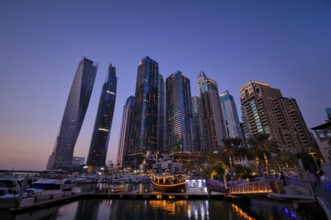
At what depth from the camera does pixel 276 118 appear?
126250 millimetres

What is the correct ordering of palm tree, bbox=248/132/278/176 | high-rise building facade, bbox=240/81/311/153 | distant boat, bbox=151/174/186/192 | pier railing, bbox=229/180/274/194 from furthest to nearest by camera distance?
1. high-rise building facade, bbox=240/81/311/153
2. palm tree, bbox=248/132/278/176
3. distant boat, bbox=151/174/186/192
4. pier railing, bbox=229/180/274/194

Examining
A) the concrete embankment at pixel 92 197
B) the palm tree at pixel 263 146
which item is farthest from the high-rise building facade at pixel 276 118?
the concrete embankment at pixel 92 197

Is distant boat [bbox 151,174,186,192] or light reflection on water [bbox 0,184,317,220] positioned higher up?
distant boat [bbox 151,174,186,192]

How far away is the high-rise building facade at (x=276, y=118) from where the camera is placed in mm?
116938

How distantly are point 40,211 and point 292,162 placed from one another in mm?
75158

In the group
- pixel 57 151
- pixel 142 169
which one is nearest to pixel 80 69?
pixel 57 151

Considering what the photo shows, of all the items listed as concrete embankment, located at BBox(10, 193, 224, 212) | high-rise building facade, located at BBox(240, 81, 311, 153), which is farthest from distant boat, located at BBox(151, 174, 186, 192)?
high-rise building facade, located at BBox(240, 81, 311, 153)

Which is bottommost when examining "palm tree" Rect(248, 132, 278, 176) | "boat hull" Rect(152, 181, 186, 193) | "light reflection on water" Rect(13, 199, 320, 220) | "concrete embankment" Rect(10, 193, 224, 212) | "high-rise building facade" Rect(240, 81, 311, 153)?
"light reflection on water" Rect(13, 199, 320, 220)

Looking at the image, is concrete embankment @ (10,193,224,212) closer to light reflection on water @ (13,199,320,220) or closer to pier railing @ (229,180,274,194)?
light reflection on water @ (13,199,320,220)

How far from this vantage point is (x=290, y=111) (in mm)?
131000

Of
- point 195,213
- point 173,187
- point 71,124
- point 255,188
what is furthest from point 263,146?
point 71,124

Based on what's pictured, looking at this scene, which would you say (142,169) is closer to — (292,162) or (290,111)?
(292,162)

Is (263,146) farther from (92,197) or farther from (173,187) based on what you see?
(92,197)

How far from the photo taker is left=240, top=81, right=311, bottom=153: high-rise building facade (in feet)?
384
